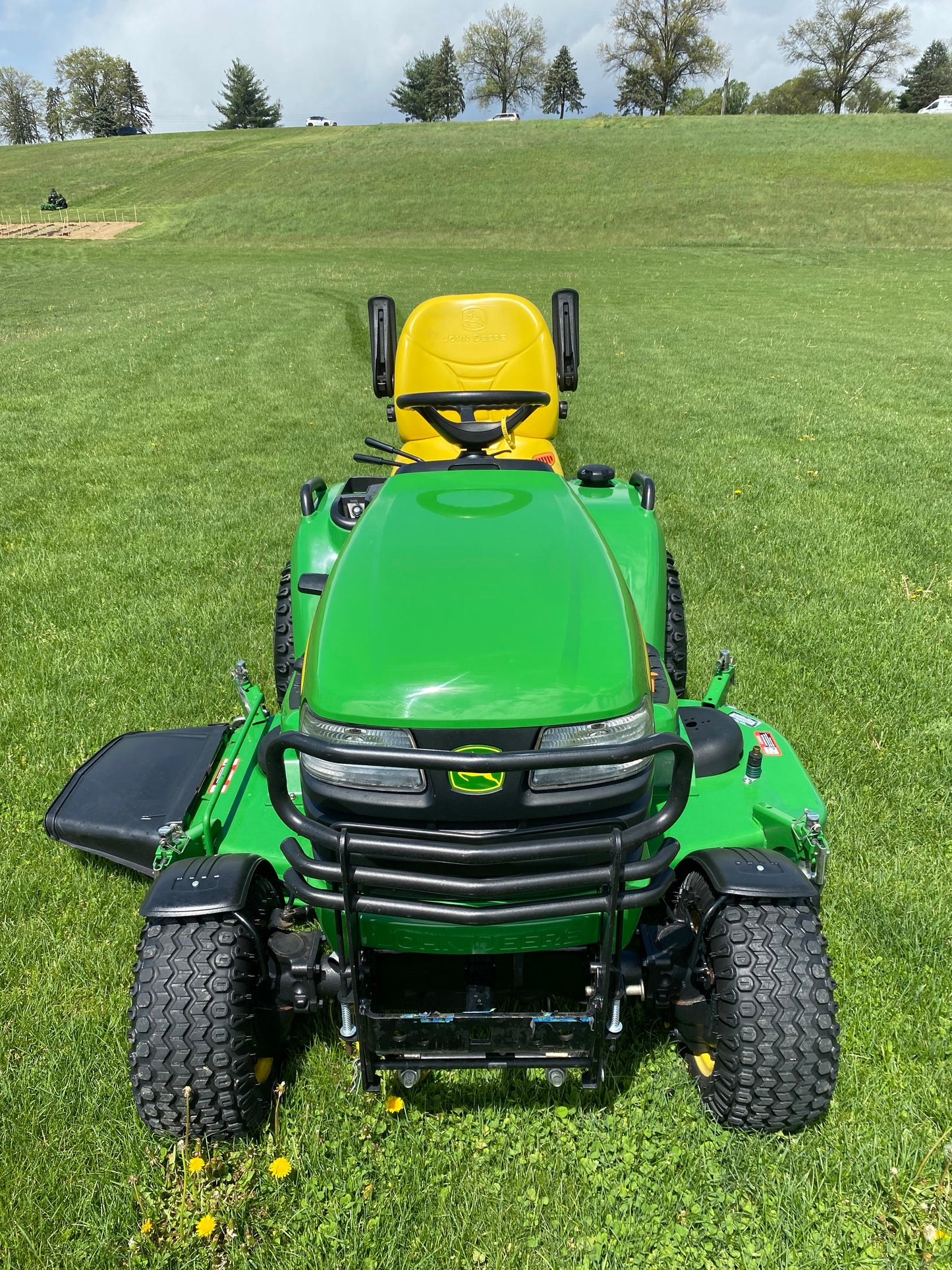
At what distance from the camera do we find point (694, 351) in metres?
12.5

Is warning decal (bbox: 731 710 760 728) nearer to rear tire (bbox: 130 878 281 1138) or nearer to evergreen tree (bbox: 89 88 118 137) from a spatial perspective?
rear tire (bbox: 130 878 281 1138)

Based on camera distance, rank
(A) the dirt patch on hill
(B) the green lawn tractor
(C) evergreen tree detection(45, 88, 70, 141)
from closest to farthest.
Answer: (A) the dirt patch on hill → (B) the green lawn tractor → (C) evergreen tree detection(45, 88, 70, 141)

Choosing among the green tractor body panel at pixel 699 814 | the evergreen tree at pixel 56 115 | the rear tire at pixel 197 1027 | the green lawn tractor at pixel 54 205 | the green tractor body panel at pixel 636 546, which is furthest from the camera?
the evergreen tree at pixel 56 115

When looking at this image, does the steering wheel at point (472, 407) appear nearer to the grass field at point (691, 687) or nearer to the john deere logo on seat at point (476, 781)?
the grass field at point (691, 687)

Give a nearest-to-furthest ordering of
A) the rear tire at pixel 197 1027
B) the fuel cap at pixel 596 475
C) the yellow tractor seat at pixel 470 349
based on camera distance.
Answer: the rear tire at pixel 197 1027
the fuel cap at pixel 596 475
the yellow tractor seat at pixel 470 349

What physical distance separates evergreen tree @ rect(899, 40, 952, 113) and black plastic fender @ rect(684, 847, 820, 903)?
93.5 metres

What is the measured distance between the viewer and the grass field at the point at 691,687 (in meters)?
1.92

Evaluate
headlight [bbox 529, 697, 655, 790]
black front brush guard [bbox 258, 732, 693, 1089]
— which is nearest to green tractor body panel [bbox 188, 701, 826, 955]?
black front brush guard [bbox 258, 732, 693, 1089]

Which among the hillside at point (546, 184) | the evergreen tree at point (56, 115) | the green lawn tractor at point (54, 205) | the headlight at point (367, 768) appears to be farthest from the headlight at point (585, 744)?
the evergreen tree at point (56, 115)

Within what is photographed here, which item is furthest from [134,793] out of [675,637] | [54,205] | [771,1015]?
[54,205]

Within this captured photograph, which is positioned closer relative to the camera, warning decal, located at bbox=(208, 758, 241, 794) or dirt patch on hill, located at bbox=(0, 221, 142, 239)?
warning decal, located at bbox=(208, 758, 241, 794)

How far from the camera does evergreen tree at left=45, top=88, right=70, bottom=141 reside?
9050 cm

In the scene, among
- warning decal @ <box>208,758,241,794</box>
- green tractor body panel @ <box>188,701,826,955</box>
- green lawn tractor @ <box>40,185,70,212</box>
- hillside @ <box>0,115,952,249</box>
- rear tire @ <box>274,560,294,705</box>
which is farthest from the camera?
green lawn tractor @ <box>40,185,70,212</box>

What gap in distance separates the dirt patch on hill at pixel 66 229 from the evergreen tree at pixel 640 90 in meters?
52.0
